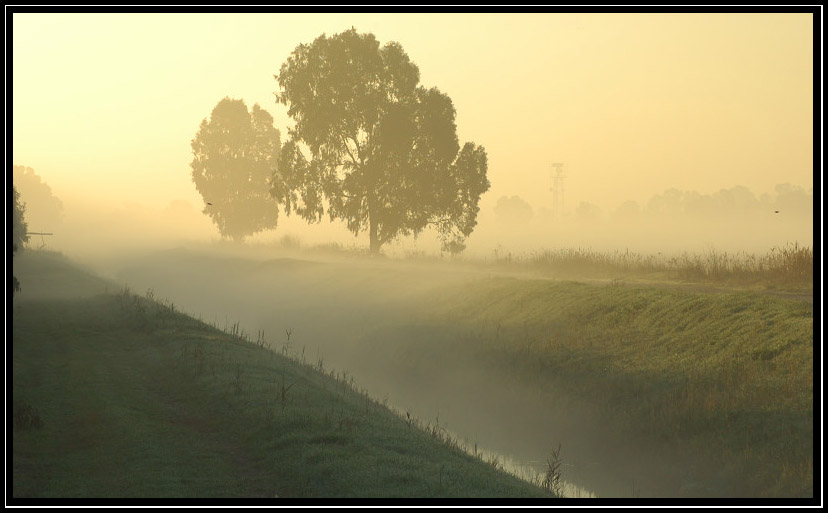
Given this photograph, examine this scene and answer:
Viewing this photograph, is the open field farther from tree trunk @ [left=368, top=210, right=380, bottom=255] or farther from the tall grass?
tree trunk @ [left=368, top=210, right=380, bottom=255]

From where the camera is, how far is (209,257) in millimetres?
77938

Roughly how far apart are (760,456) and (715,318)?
290 inches

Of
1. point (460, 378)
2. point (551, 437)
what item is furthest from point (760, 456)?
point (460, 378)

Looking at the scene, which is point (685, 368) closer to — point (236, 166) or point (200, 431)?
point (200, 431)

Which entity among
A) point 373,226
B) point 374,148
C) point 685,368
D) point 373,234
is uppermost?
point 374,148

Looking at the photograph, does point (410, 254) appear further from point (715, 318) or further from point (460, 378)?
point (715, 318)

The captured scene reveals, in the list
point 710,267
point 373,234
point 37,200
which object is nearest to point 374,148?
point 373,234

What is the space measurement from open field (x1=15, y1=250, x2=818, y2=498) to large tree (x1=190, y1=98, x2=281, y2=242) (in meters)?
52.1

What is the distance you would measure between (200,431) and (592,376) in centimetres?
1336

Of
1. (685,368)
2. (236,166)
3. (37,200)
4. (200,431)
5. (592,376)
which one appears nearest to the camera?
(200,431)

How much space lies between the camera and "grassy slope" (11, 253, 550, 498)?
43.4 feet

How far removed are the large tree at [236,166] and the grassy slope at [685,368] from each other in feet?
208

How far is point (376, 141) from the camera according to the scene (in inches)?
2259
